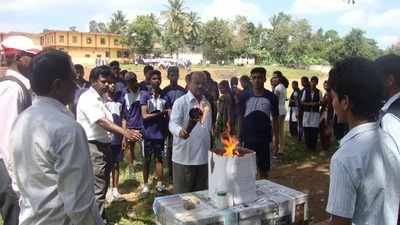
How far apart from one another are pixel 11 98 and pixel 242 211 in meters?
1.96

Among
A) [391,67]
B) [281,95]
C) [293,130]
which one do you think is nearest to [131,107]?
[281,95]

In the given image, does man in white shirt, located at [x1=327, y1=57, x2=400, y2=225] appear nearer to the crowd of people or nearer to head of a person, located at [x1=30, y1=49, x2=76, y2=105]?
the crowd of people

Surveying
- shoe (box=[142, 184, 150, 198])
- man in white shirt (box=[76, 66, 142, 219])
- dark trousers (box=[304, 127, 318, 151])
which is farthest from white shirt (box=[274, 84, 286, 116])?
man in white shirt (box=[76, 66, 142, 219])

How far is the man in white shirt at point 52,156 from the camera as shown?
204 centimetres

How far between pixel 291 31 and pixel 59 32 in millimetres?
48302

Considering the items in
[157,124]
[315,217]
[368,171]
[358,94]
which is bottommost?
[315,217]

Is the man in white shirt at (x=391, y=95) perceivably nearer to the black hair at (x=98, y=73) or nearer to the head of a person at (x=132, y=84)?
the black hair at (x=98, y=73)

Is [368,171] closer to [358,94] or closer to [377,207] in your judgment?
[377,207]

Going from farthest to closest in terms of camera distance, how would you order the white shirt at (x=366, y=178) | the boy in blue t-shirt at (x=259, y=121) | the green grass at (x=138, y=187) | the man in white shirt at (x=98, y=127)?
the boy in blue t-shirt at (x=259, y=121), the green grass at (x=138, y=187), the man in white shirt at (x=98, y=127), the white shirt at (x=366, y=178)

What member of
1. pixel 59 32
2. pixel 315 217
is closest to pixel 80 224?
pixel 315 217

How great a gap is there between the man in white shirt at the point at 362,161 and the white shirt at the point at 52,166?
4.02 ft

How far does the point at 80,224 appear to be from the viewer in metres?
2.13

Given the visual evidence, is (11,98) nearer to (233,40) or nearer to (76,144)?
(76,144)


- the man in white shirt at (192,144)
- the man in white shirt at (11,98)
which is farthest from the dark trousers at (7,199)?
the man in white shirt at (192,144)
